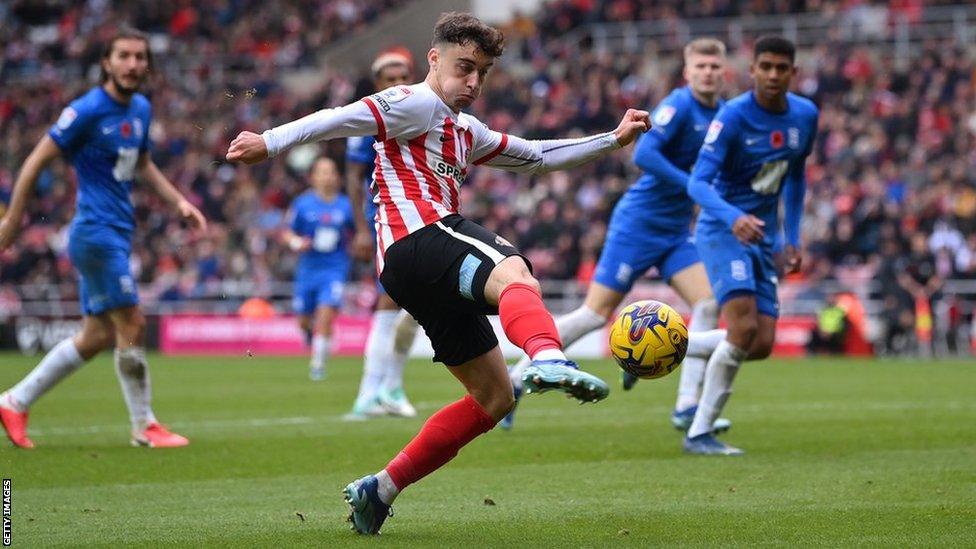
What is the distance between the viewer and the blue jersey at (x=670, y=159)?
33.8 feet

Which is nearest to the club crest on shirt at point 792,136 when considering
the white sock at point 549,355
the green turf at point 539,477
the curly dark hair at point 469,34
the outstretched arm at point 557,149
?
the green turf at point 539,477

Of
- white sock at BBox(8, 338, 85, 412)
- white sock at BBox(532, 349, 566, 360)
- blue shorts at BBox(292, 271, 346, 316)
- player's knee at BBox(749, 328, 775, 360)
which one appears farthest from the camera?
blue shorts at BBox(292, 271, 346, 316)

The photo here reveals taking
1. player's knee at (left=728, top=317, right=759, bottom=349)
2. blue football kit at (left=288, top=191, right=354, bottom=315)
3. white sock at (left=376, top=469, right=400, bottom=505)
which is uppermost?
white sock at (left=376, top=469, right=400, bottom=505)

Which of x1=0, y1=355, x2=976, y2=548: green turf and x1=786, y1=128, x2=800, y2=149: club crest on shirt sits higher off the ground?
x1=786, y1=128, x2=800, y2=149: club crest on shirt

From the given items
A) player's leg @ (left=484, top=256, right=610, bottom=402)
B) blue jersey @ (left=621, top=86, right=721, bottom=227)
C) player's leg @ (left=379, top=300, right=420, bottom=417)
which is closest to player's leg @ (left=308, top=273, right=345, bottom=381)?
player's leg @ (left=379, top=300, right=420, bottom=417)

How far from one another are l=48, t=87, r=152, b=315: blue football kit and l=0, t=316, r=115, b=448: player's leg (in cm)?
17

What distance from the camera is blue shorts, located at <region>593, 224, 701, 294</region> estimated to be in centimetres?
1079

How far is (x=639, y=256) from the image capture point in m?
10.8

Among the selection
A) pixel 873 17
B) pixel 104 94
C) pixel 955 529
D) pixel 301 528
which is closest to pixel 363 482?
pixel 301 528

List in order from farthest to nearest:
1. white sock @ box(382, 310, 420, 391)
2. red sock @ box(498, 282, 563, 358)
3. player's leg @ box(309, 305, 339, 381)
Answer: player's leg @ box(309, 305, 339, 381) → white sock @ box(382, 310, 420, 391) → red sock @ box(498, 282, 563, 358)

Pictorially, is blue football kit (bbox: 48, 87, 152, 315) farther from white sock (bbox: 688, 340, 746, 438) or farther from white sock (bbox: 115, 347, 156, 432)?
white sock (bbox: 688, 340, 746, 438)

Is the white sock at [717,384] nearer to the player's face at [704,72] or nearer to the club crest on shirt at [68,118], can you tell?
the player's face at [704,72]

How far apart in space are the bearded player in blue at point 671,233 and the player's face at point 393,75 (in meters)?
1.97

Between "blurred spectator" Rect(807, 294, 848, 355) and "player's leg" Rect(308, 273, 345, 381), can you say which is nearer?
"player's leg" Rect(308, 273, 345, 381)
